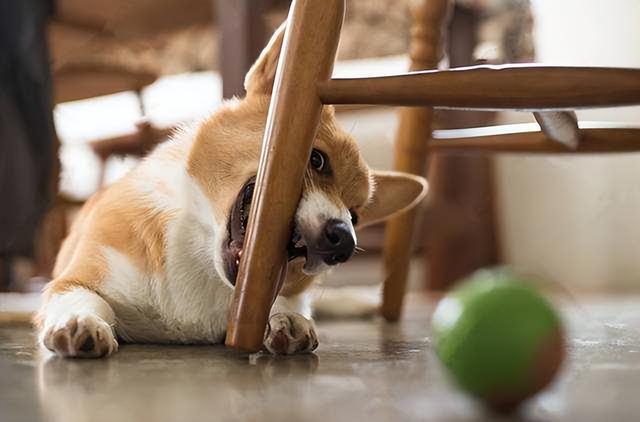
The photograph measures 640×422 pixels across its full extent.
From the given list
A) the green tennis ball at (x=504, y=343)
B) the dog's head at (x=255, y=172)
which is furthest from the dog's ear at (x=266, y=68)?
the green tennis ball at (x=504, y=343)

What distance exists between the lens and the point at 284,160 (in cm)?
109

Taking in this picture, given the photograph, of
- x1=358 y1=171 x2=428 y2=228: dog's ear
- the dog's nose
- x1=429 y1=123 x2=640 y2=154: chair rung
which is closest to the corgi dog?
the dog's nose

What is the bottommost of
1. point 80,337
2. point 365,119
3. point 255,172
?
point 80,337

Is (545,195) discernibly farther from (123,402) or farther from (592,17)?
(123,402)

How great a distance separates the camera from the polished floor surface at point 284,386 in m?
0.72

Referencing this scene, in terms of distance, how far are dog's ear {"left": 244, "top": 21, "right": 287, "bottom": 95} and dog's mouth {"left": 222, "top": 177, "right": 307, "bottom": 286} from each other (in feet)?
0.65

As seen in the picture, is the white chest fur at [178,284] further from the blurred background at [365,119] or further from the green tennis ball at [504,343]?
the blurred background at [365,119]

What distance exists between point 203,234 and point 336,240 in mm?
269

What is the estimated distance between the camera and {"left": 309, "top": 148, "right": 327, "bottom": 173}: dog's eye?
4.26ft

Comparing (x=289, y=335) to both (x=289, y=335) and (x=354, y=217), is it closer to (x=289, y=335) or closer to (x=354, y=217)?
(x=289, y=335)

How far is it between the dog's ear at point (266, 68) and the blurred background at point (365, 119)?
776 mm

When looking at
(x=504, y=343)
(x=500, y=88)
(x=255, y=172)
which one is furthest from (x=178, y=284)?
(x=504, y=343)

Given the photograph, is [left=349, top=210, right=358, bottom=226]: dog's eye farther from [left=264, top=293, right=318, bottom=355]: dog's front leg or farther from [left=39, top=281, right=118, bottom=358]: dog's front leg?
[left=39, top=281, right=118, bottom=358]: dog's front leg

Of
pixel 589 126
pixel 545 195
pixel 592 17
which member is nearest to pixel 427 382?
pixel 589 126
